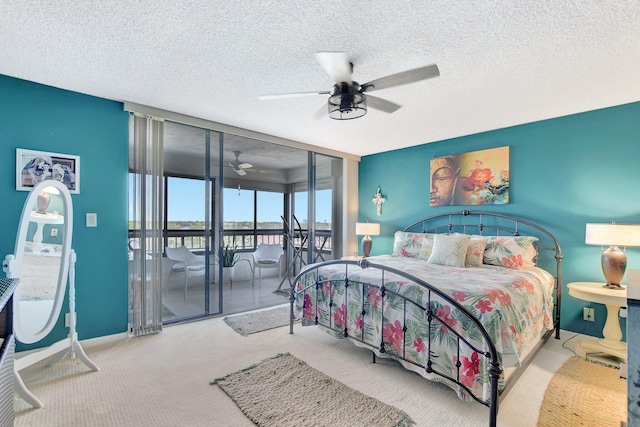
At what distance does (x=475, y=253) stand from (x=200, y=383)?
3019mm

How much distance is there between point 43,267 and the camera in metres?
2.39

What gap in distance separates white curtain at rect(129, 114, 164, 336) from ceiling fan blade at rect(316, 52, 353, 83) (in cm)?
224

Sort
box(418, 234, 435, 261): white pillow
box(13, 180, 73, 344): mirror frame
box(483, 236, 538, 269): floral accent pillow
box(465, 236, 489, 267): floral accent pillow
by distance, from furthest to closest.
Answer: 1. box(418, 234, 435, 261): white pillow
2. box(465, 236, 489, 267): floral accent pillow
3. box(483, 236, 538, 269): floral accent pillow
4. box(13, 180, 73, 344): mirror frame

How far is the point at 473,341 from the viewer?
1926 millimetres

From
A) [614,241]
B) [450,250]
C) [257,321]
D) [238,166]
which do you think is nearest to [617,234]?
[614,241]

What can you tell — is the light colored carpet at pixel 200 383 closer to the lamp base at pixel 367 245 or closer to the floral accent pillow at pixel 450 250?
the floral accent pillow at pixel 450 250

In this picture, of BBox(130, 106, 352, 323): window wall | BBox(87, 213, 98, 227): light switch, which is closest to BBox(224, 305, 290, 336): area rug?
BBox(130, 106, 352, 323): window wall

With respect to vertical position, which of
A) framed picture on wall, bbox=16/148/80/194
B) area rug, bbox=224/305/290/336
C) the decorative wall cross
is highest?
framed picture on wall, bbox=16/148/80/194

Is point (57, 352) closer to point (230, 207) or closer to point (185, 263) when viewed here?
point (185, 263)

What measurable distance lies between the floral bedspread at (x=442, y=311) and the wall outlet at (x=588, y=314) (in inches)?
16.6

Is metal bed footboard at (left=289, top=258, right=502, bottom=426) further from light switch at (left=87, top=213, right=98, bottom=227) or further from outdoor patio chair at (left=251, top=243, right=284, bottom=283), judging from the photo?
outdoor patio chair at (left=251, top=243, right=284, bottom=283)

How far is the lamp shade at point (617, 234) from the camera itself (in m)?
2.65

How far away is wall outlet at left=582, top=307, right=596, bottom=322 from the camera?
3.20m

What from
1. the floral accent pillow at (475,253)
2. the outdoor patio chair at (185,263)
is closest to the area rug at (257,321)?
the outdoor patio chair at (185,263)
